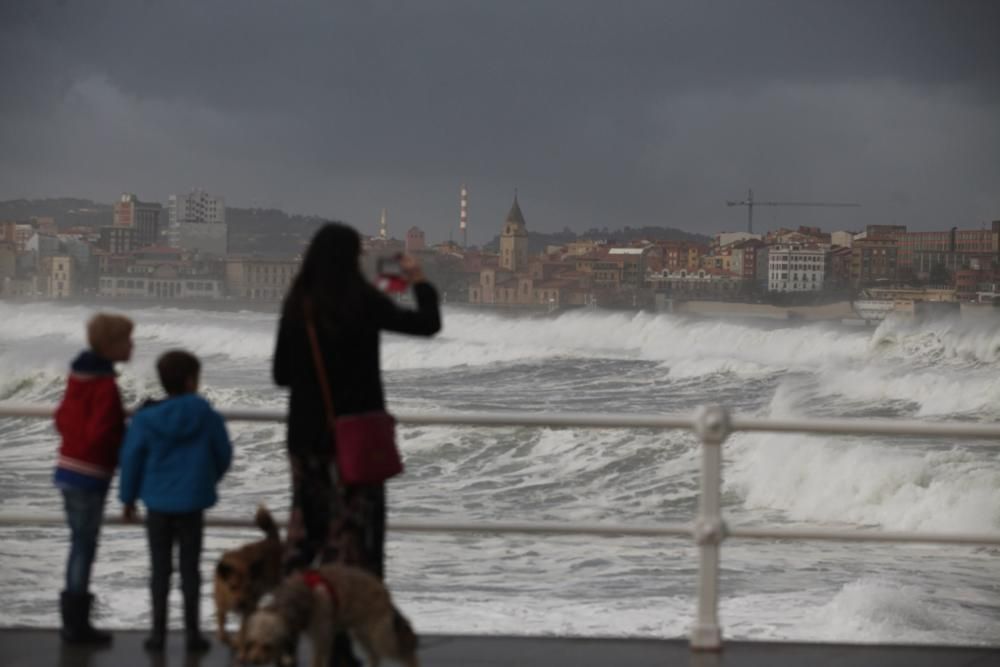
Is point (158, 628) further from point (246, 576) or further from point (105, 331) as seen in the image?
point (105, 331)

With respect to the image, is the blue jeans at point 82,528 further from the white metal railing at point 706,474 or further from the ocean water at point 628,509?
the ocean water at point 628,509

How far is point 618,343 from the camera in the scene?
6588 cm

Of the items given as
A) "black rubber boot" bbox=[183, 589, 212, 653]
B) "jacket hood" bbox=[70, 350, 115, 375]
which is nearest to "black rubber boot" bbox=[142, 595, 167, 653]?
"black rubber boot" bbox=[183, 589, 212, 653]

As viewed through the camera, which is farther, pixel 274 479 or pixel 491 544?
pixel 274 479

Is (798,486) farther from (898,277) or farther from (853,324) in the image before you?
(898,277)

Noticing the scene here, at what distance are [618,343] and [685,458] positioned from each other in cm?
4165

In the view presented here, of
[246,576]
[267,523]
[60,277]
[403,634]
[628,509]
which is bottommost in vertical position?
[628,509]

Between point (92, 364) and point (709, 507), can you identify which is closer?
point (92, 364)

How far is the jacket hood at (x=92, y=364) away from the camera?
4.08 metres

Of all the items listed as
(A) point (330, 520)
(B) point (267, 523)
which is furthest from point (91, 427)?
(A) point (330, 520)

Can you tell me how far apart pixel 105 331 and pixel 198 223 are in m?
119

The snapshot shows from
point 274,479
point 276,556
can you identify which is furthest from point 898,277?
point 276,556

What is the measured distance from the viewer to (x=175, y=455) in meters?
3.96

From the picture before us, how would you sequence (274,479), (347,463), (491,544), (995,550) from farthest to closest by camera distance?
(274,479), (995,550), (491,544), (347,463)
